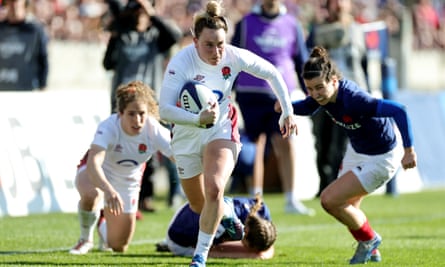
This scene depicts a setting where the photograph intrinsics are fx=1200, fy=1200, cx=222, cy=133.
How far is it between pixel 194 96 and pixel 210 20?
0.55 meters

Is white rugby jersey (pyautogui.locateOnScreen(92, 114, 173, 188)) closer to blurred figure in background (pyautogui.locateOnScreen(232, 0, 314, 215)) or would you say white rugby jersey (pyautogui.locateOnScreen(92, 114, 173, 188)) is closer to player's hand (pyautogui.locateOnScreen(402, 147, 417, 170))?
player's hand (pyautogui.locateOnScreen(402, 147, 417, 170))

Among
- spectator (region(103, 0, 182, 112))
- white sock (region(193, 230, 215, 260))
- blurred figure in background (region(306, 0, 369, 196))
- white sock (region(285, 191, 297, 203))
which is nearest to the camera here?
white sock (region(193, 230, 215, 260))

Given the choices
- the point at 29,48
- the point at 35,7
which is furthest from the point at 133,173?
the point at 35,7

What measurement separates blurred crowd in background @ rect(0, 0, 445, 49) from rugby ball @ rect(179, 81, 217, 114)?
5.27 m

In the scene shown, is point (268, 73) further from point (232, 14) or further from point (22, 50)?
point (232, 14)

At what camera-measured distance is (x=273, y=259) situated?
30.8 feet

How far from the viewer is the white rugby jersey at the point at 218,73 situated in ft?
27.7

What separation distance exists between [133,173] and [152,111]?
0.58m

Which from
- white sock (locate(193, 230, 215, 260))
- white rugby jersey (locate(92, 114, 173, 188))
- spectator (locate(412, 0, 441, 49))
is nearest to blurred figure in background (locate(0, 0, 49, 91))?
white rugby jersey (locate(92, 114, 173, 188))

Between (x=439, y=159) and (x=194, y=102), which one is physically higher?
(x=194, y=102)

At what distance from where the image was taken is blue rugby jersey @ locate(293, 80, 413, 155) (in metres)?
8.84

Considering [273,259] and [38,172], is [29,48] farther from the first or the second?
[273,259]

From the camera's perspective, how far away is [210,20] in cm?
848

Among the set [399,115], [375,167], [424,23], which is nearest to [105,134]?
[375,167]
